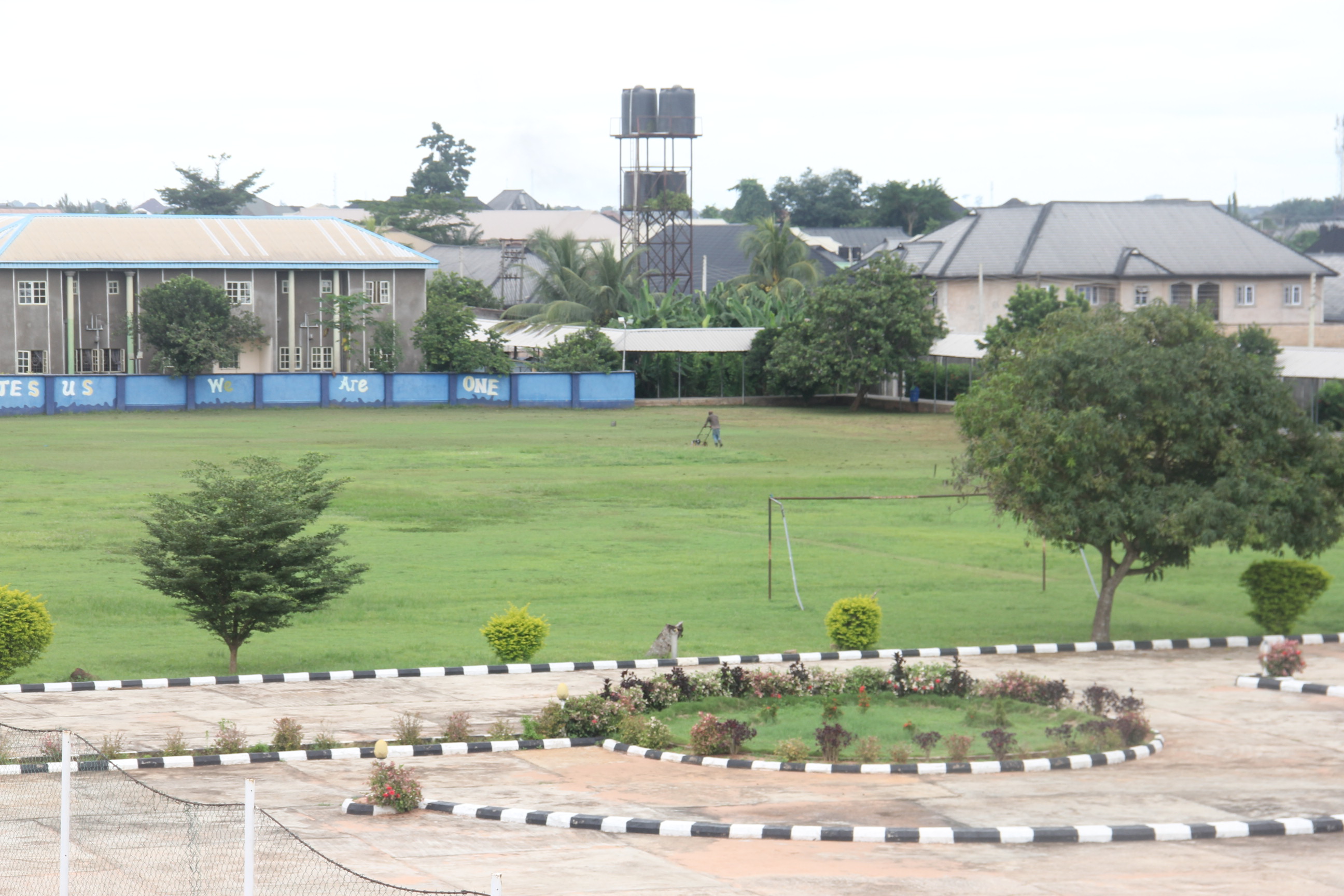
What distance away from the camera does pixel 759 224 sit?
96312 mm

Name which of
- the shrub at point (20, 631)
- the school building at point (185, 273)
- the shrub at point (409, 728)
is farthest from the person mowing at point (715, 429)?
Result: the shrub at point (409, 728)

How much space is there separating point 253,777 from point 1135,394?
16537mm

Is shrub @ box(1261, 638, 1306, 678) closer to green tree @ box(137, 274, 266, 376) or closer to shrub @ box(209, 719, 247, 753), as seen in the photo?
shrub @ box(209, 719, 247, 753)

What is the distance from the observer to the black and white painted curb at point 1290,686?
Answer: 2445cm

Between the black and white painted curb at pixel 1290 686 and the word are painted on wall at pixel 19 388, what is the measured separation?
2330 inches

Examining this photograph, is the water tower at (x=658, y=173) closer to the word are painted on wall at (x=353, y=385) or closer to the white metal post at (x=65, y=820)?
the word are painted on wall at (x=353, y=385)

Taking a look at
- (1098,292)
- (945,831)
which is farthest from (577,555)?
(1098,292)

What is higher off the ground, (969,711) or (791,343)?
(791,343)

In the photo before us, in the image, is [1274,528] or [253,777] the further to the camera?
[1274,528]

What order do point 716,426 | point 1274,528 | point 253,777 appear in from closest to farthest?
point 253,777
point 1274,528
point 716,426

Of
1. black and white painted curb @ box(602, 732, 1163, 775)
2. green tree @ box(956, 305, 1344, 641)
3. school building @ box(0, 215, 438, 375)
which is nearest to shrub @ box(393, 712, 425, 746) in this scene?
black and white painted curb @ box(602, 732, 1163, 775)

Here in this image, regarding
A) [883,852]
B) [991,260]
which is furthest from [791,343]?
[883,852]

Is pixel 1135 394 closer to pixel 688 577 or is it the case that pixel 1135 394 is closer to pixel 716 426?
pixel 688 577

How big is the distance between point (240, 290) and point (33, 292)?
32.3ft
